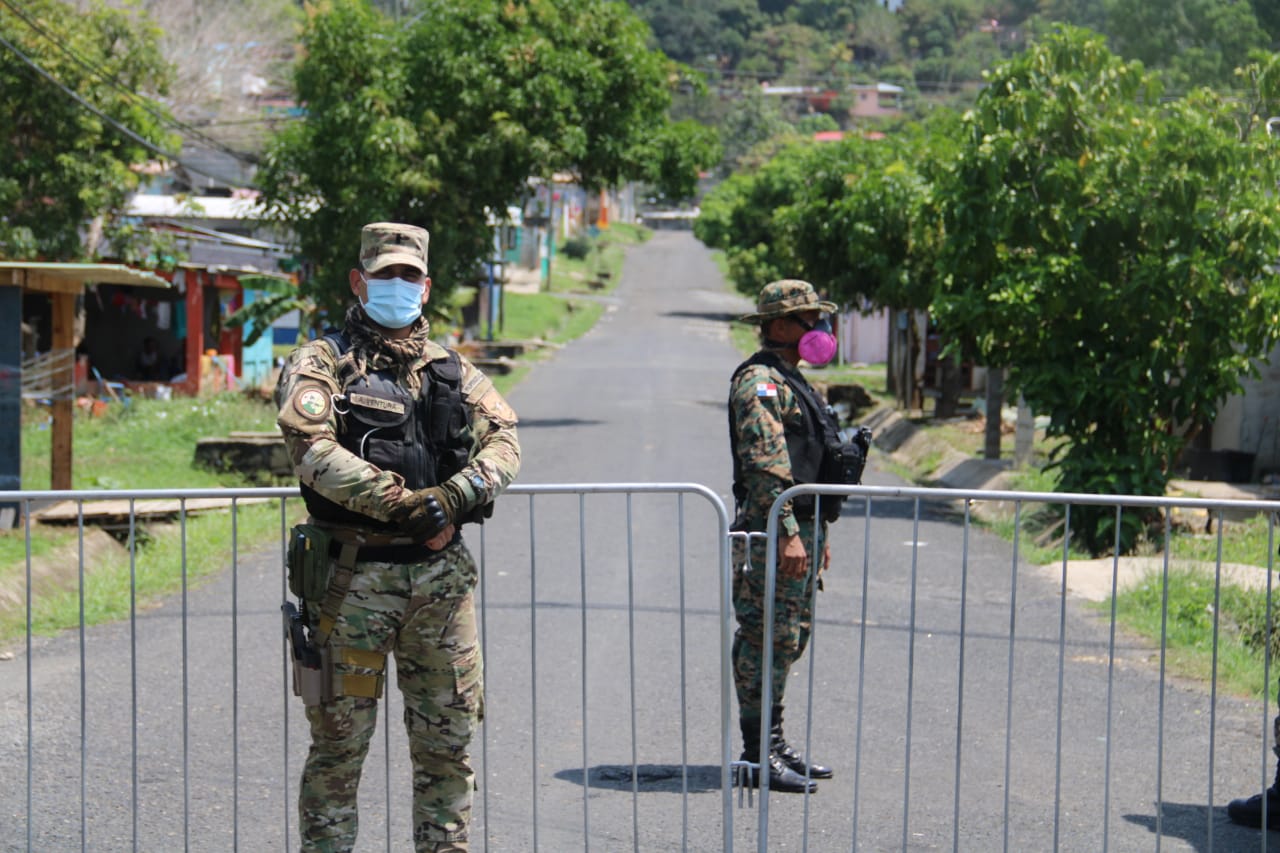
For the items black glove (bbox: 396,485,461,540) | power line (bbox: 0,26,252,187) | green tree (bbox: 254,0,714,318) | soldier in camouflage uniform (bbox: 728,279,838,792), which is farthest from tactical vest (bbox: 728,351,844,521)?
green tree (bbox: 254,0,714,318)

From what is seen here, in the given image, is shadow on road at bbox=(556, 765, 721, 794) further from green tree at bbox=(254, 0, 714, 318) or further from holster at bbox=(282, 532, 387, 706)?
green tree at bbox=(254, 0, 714, 318)

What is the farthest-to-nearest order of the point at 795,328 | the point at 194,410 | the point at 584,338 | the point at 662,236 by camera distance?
the point at 662,236 < the point at 584,338 < the point at 194,410 < the point at 795,328

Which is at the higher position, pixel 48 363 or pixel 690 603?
pixel 48 363

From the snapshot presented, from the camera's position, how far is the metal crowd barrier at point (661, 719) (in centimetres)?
487

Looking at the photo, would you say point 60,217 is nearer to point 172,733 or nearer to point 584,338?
point 172,733

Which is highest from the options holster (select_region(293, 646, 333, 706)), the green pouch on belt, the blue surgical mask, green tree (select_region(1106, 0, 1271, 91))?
Answer: green tree (select_region(1106, 0, 1271, 91))

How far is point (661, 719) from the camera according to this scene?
6.75 meters

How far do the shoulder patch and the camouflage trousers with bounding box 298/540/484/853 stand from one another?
44 cm

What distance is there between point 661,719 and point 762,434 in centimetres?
186

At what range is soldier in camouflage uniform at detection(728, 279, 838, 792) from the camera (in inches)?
215

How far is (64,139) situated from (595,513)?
36.5ft

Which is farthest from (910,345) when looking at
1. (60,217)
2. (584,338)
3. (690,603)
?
(584,338)

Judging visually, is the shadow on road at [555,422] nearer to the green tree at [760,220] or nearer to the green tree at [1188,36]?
the green tree at [760,220]

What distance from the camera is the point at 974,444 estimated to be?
61.9 feet
